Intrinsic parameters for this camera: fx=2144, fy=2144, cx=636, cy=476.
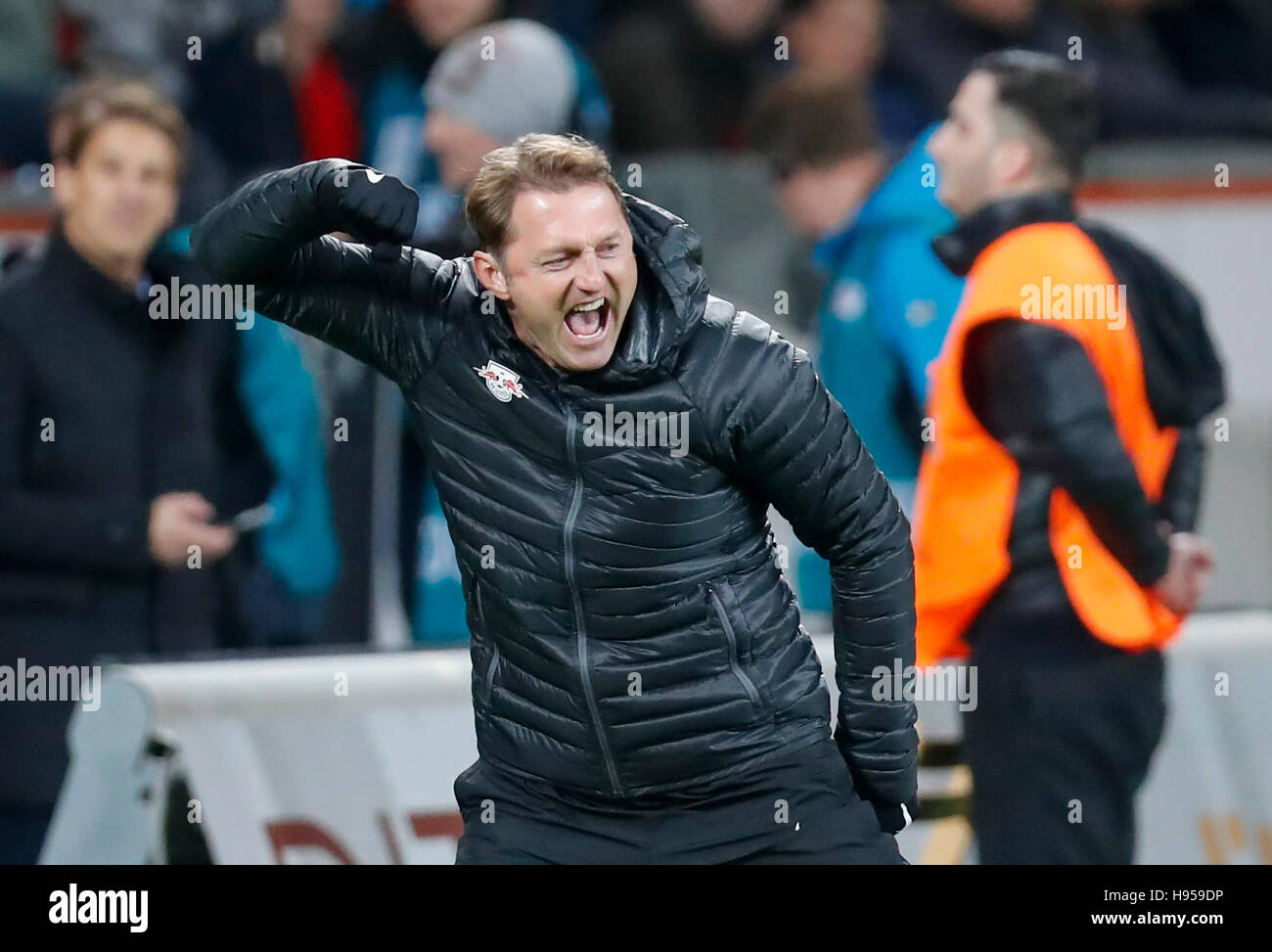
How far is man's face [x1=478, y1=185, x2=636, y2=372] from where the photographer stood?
3.18m

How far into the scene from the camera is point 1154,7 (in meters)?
7.66

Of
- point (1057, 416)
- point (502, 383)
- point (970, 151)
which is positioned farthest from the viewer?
point (970, 151)

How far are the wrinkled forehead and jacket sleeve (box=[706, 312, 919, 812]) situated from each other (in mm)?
267

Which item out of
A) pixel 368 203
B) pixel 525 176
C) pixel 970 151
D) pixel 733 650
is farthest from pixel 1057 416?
pixel 368 203

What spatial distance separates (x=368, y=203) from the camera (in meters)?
3.24

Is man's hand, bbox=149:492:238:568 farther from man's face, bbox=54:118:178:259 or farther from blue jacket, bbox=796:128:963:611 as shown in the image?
blue jacket, bbox=796:128:963:611

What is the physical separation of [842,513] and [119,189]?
256 centimetres

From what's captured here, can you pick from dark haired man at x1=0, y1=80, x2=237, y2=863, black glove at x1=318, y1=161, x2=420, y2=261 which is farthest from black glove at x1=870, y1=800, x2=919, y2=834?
dark haired man at x1=0, y1=80, x2=237, y2=863

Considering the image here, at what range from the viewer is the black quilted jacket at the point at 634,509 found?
10.6 ft

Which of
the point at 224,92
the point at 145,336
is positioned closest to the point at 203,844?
the point at 145,336

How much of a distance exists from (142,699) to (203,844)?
346 mm

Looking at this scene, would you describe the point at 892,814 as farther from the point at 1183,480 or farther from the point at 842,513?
the point at 1183,480

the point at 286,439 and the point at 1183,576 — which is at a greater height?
the point at 286,439

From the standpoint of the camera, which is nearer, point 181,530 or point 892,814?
point 892,814
